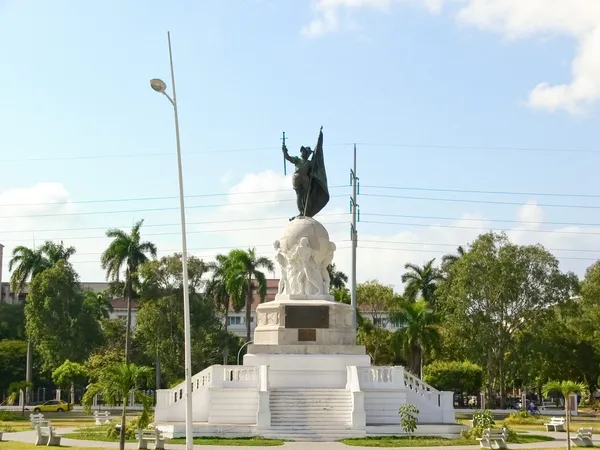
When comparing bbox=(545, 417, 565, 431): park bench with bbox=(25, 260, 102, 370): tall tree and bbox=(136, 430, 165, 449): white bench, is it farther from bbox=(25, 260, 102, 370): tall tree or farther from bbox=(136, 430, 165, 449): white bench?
bbox=(25, 260, 102, 370): tall tree

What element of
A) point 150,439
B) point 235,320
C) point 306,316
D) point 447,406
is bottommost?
point 150,439

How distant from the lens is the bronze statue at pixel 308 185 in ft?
134

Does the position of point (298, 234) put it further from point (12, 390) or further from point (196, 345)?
point (196, 345)

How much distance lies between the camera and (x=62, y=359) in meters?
63.4

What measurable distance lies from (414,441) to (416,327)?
1251 inches

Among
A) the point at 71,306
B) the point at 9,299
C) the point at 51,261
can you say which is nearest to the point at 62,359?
the point at 71,306

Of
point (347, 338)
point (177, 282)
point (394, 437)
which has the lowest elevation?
point (394, 437)

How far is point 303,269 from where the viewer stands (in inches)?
1499

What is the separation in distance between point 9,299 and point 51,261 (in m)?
31.3

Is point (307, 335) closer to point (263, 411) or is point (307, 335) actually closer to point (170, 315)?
point (263, 411)

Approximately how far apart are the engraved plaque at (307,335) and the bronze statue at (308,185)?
19.9 feet

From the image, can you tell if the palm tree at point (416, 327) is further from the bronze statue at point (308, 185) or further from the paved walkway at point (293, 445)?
the paved walkway at point (293, 445)

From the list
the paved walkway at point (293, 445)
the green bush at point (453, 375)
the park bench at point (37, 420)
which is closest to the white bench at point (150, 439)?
the paved walkway at point (293, 445)

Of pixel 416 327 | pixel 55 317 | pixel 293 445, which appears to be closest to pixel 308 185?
pixel 293 445
